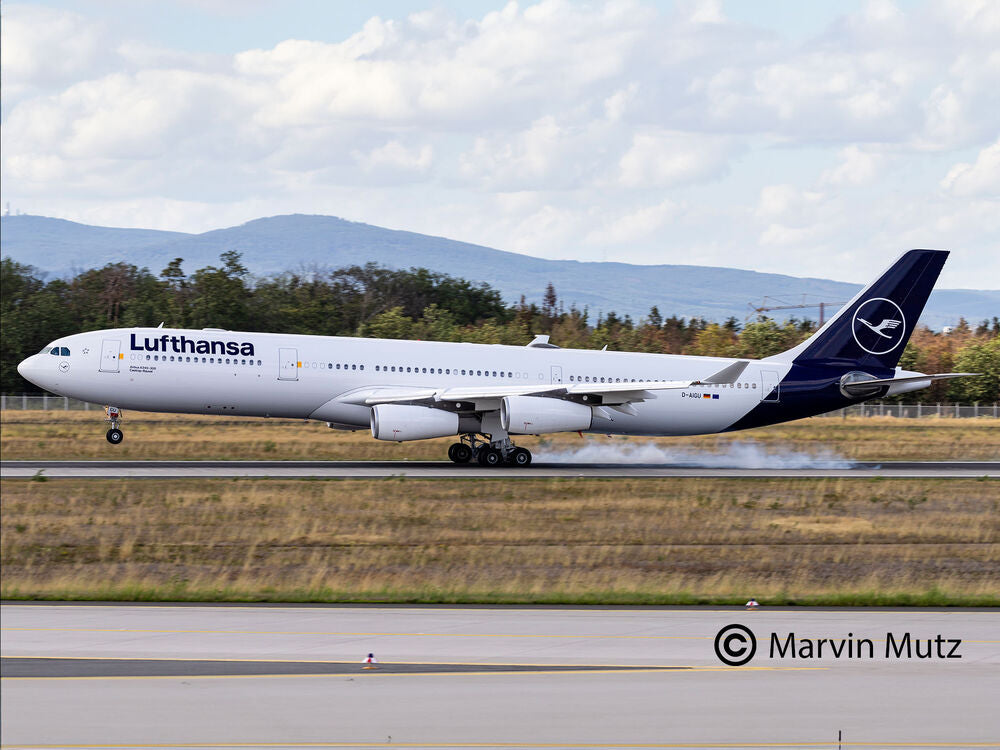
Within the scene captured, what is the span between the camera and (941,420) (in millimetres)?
72312

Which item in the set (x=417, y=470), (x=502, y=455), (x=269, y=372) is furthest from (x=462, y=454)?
(x=269, y=372)

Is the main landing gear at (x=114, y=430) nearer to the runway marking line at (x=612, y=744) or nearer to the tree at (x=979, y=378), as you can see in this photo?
the runway marking line at (x=612, y=744)

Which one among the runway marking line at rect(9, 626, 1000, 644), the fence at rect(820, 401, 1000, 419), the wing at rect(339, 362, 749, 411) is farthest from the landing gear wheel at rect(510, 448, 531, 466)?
the fence at rect(820, 401, 1000, 419)

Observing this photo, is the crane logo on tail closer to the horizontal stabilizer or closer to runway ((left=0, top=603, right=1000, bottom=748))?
the horizontal stabilizer

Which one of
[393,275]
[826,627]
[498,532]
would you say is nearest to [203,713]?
[826,627]

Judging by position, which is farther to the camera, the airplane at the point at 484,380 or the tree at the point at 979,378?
the tree at the point at 979,378

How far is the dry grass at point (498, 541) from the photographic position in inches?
683

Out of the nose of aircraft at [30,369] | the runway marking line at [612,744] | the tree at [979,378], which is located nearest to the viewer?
the runway marking line at [612,744]

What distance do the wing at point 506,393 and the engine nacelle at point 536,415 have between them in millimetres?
244

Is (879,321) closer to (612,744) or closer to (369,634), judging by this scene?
(369,634)

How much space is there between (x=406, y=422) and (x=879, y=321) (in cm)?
1707

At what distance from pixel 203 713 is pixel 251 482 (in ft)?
63.2

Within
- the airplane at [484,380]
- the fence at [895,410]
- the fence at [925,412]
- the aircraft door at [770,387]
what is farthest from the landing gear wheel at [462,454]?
the fence at [925,412]

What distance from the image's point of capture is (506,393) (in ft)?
113
